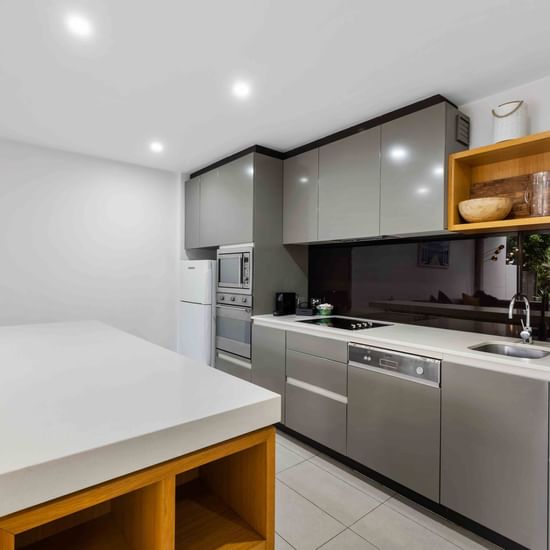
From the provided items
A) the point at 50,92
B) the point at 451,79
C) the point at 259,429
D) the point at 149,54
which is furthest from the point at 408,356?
the point at 50,92

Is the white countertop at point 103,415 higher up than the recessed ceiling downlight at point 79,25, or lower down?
lower down

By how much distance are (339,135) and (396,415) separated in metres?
1.99

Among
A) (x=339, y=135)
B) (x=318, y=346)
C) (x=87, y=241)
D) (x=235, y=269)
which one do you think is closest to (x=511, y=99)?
(x=339, y=135)

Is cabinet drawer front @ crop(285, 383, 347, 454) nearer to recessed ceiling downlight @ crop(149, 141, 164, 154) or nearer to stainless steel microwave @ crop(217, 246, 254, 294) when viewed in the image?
stainless steel microwave @ crop(217, 246, 254, 294)

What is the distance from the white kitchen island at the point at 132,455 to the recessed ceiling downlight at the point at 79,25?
145 cm

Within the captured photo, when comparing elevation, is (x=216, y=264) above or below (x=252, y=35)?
below

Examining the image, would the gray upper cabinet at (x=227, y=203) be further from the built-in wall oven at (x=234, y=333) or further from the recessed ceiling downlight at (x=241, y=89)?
the recessed ceiling downlight at (x=241, y=89)

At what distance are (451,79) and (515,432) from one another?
1815mm

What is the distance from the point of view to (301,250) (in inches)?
135

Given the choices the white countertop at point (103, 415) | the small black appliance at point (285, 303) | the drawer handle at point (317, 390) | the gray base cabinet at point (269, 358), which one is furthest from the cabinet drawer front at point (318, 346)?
the white countertop at point (103, 415)

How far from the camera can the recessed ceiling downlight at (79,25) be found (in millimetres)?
1539

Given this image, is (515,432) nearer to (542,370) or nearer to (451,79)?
(542,370)

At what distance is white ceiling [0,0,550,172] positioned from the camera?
4.91 ft

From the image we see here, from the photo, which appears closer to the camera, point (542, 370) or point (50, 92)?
point (542, 370)
